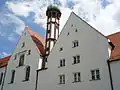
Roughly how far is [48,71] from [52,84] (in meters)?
2.30

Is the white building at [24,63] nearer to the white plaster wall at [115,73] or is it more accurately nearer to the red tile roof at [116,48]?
the red tile roof at [116,48]

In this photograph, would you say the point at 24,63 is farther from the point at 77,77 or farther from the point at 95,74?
the point at 95,74

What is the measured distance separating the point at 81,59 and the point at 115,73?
192 inches

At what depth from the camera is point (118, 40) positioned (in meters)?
22.1

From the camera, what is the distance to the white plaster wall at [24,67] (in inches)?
1018

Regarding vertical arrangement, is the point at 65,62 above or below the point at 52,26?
below

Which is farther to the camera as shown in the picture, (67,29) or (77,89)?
(67,29)

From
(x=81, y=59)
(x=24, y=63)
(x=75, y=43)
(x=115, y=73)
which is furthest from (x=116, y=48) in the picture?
(x=24, y=63)

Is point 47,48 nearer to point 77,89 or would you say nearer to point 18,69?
point 18,69

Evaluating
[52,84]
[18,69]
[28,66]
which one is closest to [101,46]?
[52,84]

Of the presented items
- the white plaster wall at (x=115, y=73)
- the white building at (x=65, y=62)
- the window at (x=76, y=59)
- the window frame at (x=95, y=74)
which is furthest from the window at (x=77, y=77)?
the white plaster wall at (x=115, y=73)

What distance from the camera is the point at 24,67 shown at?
91.4ft

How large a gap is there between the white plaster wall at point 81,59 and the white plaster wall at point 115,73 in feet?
2.15

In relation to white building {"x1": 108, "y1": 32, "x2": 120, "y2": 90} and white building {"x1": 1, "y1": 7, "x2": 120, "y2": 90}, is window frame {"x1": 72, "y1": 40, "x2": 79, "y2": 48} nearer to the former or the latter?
white building {"x1": 1, "y1": 7, "x2": 120, "y2": 90}
